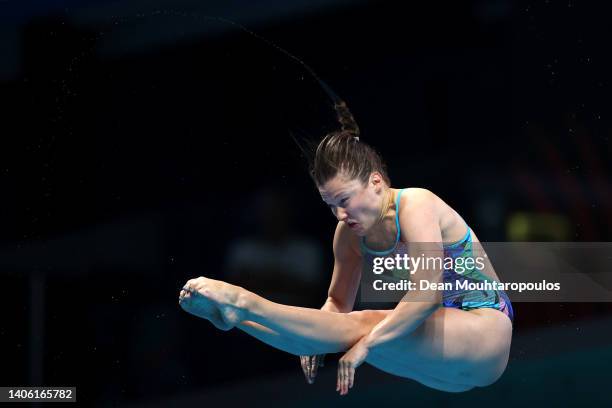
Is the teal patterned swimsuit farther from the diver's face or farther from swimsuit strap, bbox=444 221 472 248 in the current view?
the diver's face

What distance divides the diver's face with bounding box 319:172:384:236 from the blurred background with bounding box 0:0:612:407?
1549mm

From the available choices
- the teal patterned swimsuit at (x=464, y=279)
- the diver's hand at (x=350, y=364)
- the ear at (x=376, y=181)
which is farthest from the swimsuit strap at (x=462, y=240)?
the diver's hand at (x=350, y=364)

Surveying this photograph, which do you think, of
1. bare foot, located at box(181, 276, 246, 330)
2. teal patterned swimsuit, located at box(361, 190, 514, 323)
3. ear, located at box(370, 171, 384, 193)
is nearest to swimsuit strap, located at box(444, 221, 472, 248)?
teal patterned swimsuit, located at box(361, 190, 514, 323)

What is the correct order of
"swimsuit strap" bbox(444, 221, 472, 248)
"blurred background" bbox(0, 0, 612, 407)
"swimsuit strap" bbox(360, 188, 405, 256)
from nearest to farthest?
1. "swimsuit strap" bbox(360, 188, 405, 256)
2. "swimsuit strap" bbox(444, 221, 472, 248)
3. "blurred background" bbox(0, 0, 612, 407)

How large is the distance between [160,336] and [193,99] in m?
1.18

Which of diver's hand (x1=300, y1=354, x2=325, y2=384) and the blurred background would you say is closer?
diver's hand (x1=300, y1=354, x2=325, y2=384)

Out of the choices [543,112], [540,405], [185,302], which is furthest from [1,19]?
[540,405]

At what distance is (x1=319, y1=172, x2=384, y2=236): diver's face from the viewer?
2.97 metres

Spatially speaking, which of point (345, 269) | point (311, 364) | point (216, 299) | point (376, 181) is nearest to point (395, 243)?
point (376, 181)

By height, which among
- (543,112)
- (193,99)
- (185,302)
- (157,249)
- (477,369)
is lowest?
(477,369)

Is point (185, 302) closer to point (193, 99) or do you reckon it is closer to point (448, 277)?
point (448, 277)

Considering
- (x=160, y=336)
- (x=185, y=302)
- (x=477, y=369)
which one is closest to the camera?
(x=185, y=302)

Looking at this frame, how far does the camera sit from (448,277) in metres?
3.16

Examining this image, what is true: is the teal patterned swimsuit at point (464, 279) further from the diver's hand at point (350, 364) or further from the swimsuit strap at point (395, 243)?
the diver's hand at point (350, 364)
